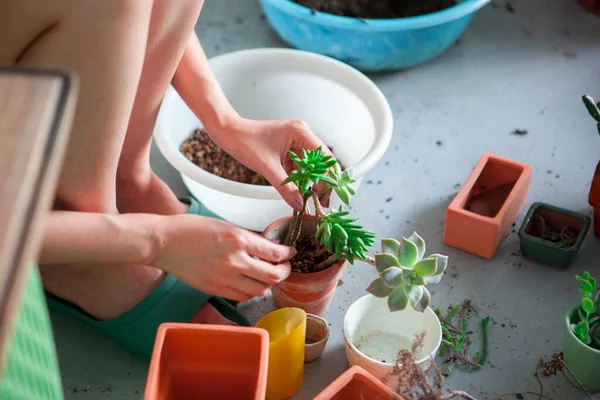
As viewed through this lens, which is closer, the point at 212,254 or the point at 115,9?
the point at 115,9

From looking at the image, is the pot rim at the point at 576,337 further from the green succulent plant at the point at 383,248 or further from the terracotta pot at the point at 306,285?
the terracotta pot at the point at 306,285

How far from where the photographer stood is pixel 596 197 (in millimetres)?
1407

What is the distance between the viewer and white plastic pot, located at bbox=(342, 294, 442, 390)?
47.6 inches

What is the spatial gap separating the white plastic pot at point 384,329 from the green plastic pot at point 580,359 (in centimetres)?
21

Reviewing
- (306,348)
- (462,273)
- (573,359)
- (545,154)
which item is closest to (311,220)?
(306,348)

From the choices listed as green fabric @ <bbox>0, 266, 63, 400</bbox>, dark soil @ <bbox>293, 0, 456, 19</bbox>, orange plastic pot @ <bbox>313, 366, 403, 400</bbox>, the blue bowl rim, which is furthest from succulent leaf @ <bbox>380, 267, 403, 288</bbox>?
dark soil @ <bbox>293, 0, 456, 19</bbox>

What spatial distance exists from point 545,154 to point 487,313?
487 mm

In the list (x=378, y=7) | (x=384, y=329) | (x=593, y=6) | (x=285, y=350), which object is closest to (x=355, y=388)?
(x=285, y=350)

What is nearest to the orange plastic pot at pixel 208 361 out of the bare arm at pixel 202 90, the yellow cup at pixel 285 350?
the yellow cup at pixel 285 350

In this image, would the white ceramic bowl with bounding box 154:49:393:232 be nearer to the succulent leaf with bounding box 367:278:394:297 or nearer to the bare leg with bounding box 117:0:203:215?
the bare leg with bounding box 117:0:203:215

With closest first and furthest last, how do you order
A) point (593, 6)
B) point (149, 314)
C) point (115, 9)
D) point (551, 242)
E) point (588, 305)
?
point (115, 9) < point (588, 305) < point (149, 314) < point (551, 242) < point (593, 6)

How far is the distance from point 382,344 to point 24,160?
2.98 ft

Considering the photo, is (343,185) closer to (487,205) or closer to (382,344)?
(382,344)

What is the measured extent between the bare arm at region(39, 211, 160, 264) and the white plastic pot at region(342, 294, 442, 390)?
37 cm
